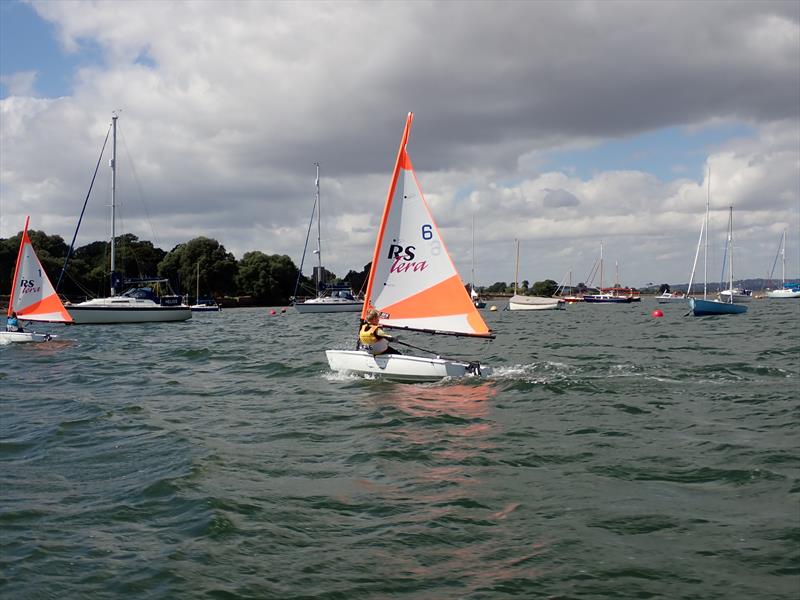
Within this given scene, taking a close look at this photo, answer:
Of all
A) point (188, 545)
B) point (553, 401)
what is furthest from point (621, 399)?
point (188, 545)

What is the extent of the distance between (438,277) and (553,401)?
528 cm

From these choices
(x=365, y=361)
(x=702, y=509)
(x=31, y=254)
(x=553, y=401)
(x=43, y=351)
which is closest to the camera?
(x=702, y=509)

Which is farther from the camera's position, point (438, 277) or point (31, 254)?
point (31, 254)

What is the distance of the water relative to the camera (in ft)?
21.4

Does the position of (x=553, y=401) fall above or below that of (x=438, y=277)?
below

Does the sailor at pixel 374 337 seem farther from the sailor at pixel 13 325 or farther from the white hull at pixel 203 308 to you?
the white hull at pixel 203 308

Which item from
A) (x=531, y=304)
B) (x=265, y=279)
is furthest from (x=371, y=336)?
(x=265, y=279)

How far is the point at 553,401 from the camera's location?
631 inches

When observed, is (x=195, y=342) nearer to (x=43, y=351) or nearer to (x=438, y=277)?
(x=43, y=351)

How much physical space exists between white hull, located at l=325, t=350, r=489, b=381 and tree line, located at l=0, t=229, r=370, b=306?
76.9 meters

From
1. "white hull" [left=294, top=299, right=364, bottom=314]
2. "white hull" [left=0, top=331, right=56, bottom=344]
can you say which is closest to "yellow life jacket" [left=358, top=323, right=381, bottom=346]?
"white hull" [left=0, top=331, right=56, bottom=344]

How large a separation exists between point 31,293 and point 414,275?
2485cm

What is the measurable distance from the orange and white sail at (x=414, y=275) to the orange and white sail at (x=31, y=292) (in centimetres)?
2293

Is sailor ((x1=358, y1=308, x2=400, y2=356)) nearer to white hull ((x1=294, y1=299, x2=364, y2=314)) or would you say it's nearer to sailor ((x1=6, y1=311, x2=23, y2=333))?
sailor ((x1=6, y1=311, x2=23, y2=333))
